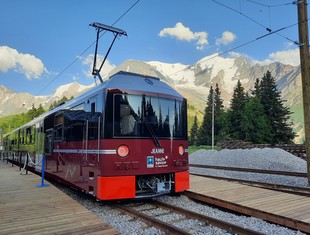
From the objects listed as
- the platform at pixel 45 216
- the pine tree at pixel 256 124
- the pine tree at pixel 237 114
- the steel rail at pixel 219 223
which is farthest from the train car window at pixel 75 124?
the pine tree at pixel 237 114

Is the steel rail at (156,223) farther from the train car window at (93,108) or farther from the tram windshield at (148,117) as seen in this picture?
the train car window at (93,108)

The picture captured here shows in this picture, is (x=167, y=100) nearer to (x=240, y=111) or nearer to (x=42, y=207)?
(x=42, y=207)

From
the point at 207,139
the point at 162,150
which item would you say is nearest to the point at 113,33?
the point at 162,150

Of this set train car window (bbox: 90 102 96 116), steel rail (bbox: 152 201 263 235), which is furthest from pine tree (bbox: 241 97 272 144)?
train car window (bbox: 90 102 96 116)

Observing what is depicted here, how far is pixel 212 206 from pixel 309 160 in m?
5.18

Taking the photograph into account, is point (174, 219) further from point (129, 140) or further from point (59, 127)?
point (59, 127)

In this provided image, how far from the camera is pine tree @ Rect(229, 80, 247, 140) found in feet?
179

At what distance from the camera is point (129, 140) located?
6441mm

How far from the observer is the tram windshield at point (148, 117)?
6.46 m

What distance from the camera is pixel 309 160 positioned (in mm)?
10328

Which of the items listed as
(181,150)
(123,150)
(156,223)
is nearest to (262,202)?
(181,150)

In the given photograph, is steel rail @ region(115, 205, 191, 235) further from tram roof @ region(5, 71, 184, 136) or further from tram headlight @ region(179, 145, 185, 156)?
tram roof @ region(5, 71, 184, 136)

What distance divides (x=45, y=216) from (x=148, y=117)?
3051mm

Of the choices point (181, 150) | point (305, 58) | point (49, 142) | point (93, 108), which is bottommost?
point (181, 150)
